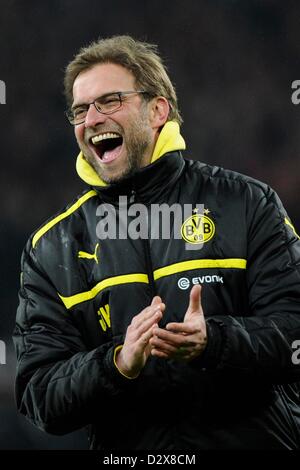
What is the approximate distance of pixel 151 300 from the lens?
208cm

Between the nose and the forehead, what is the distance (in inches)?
1.0

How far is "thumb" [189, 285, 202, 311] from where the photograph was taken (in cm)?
186

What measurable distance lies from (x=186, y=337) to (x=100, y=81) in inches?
31.5

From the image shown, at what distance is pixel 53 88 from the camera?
4762 mm

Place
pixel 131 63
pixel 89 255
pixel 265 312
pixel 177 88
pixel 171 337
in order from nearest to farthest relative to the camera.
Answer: pixel 171 337 < pixel 265 312 < pixel 89 255 < pixel 131 63 < pixel 177 88

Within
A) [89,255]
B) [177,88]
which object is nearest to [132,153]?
[89,255]

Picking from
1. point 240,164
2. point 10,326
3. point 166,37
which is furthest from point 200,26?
point 10,326

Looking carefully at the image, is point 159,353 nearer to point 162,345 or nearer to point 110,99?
point 162,345

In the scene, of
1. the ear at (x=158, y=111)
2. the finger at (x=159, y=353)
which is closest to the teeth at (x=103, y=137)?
the ear at (x=158, y=111)

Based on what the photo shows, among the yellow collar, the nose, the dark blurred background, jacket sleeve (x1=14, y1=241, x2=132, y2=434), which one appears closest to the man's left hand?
jacket sleeve (x1=14, y1=241, x2=132, y2=434)

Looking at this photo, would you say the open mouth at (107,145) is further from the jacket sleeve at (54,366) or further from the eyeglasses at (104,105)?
the jacket sleeve at (54,366)

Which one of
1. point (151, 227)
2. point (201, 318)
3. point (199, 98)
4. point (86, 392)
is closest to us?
point (201, 318)
